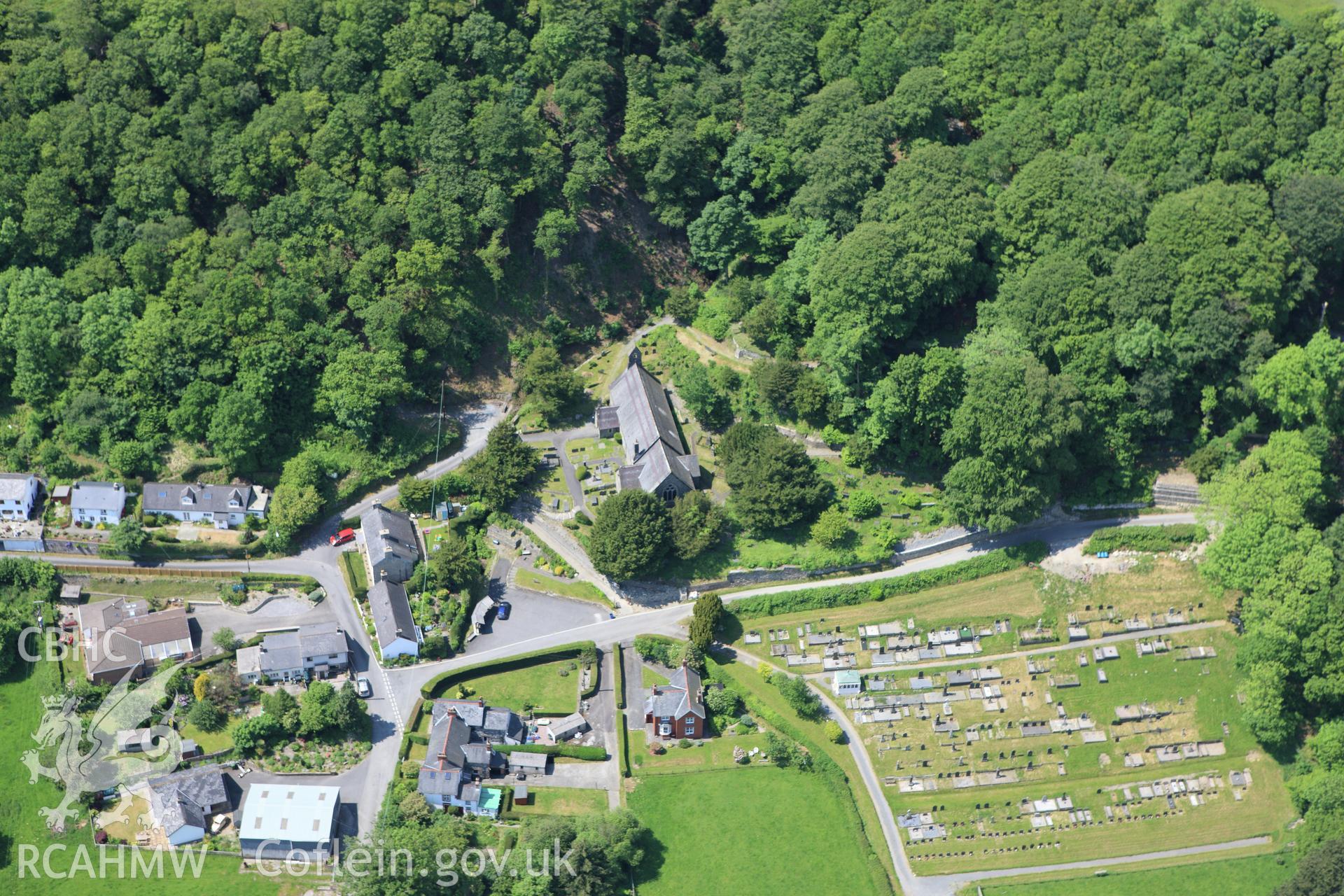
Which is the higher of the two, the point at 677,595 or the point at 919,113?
the point at 919,113

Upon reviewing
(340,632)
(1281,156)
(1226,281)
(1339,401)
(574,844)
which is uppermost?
(1281,156)

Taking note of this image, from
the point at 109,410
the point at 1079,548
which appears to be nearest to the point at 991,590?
the point at 1079,548

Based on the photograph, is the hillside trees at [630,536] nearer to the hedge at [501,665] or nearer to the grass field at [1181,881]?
the hedge at [501,665]

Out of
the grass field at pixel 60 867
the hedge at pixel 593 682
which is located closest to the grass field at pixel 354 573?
the hedge at pixel 593 682

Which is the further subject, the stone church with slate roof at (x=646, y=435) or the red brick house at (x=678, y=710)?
the stone church with slate roof at (x=646, y=435)

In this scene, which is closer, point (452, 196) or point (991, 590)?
point (991, 590)

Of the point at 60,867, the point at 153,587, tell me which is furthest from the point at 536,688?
the point at 60,867

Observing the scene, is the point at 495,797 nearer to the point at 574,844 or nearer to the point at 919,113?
the point at 574,844
